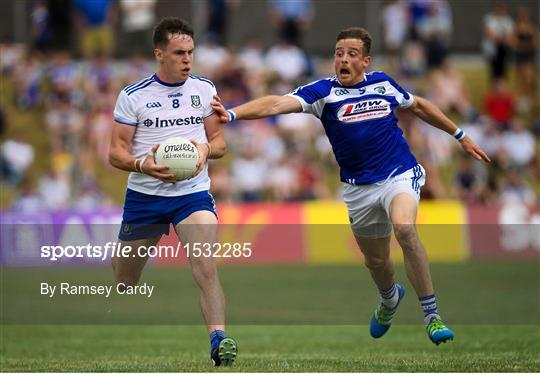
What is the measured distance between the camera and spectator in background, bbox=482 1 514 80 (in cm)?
2922

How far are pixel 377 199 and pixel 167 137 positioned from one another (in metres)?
2.20

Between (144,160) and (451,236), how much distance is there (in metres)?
15.6

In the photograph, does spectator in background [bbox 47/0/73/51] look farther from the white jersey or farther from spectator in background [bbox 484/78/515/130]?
the white jersey

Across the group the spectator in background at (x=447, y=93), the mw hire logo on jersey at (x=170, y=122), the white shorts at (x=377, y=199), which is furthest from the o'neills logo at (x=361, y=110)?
the spectator in background at (x=447, y=93)

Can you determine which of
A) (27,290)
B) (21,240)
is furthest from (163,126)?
(21,240)

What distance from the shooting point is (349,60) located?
11.2m

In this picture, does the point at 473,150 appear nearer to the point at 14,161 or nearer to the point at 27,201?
the point at 27,201

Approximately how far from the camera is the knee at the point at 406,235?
423 inches

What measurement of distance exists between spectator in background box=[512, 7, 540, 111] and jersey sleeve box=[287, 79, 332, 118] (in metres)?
18.8

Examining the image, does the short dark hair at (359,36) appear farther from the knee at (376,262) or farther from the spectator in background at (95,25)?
the spectator in background at (95,25)

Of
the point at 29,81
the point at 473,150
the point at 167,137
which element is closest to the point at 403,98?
the point at 473,150

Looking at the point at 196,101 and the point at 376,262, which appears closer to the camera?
the point at 196,101

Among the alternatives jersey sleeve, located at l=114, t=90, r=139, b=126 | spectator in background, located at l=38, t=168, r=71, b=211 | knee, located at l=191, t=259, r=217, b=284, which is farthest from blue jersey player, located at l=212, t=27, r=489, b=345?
spectator in background, located at l=38, t=168, r=71, b=211

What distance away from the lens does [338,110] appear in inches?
444
